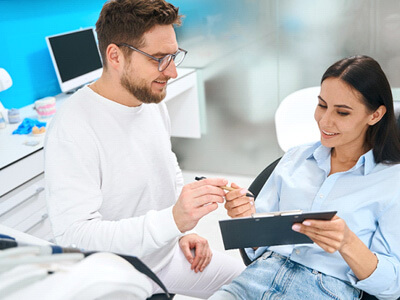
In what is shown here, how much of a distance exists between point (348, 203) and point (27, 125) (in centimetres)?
172

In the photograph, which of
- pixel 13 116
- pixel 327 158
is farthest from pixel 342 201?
pixel 13 116

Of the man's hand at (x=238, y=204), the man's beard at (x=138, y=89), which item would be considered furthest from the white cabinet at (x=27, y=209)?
the man's hand at (x=238, y=204)

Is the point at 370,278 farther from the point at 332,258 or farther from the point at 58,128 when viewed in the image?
the point at 58,128

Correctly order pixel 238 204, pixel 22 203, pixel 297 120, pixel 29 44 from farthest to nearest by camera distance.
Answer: pixel 29 44 → pixel 297 120 → pixel 22 203 → pixel 238 204

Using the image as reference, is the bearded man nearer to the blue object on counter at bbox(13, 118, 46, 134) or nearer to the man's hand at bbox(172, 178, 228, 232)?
the man's hand at bbox(172, 178, 228, 232)

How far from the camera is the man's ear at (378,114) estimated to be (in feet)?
4.96

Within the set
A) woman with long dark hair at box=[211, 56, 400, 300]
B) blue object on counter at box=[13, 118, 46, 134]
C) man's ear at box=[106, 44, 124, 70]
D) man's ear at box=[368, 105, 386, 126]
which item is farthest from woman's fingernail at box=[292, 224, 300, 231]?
blue object on counter at box=[13, 118, 46, 134]

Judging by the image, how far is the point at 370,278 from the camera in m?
1.30

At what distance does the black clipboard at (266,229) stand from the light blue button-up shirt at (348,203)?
0.15 m

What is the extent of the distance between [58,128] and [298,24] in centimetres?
217

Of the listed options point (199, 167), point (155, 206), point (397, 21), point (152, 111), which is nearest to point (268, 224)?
point (155, 206)

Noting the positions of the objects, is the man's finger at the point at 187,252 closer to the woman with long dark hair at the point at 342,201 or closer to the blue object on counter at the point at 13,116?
the woman with long dark hair at the point at 342,201

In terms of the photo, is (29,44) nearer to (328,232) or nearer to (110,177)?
(110,177)

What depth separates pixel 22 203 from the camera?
218 centimetres
